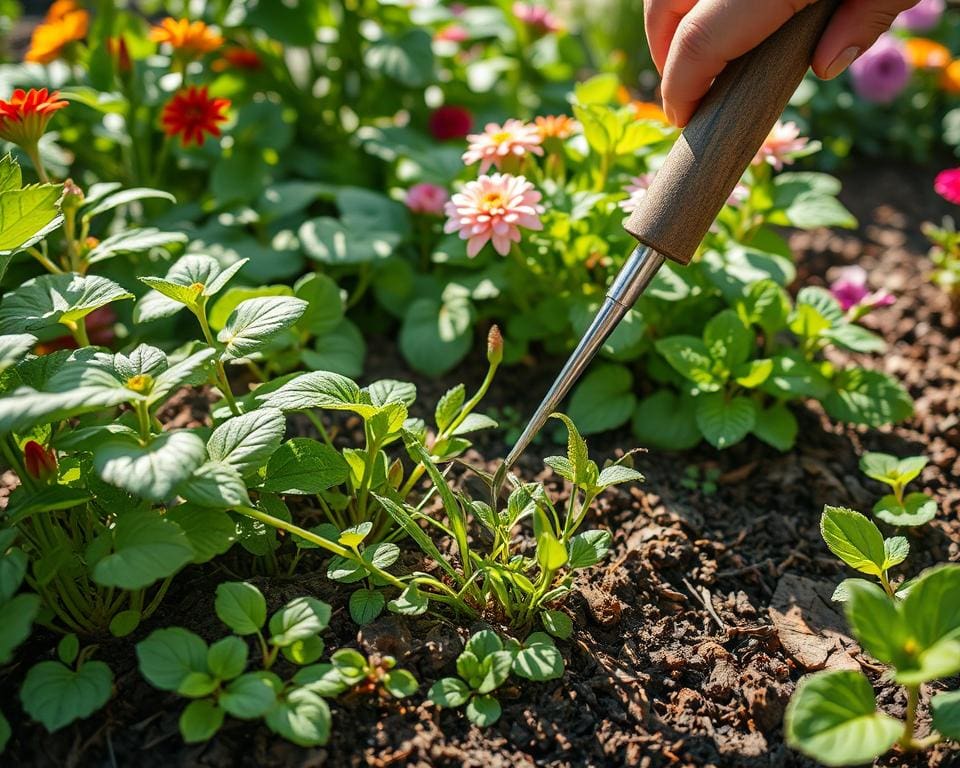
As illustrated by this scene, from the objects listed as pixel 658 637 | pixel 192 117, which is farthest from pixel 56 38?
pixel 658 637

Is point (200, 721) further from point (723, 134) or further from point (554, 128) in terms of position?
point (554, 128)

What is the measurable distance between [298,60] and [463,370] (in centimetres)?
141

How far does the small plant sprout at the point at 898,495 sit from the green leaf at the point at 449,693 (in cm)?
76

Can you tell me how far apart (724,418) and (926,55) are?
6.00ft

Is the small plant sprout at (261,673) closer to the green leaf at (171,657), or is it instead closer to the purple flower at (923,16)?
the green leaf at (171,657)

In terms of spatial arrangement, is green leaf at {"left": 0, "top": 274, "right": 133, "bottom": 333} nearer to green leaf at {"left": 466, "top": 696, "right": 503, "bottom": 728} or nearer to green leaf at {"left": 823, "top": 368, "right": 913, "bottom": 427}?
green leaf at {"left": 466, "top": 696, "right": 503, "bottom": 728}

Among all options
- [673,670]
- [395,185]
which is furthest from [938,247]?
[673,670]

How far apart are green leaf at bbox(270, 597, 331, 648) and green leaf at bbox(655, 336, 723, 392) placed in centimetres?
79

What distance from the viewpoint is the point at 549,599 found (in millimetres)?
1240

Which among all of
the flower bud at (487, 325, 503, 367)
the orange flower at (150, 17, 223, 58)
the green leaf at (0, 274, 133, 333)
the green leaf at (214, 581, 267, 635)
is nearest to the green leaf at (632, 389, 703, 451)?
the flower bud at (487, 325, 503, 367)

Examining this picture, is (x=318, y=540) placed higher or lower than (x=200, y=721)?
higher

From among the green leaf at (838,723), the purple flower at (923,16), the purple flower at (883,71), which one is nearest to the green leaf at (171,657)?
the green leaf at (838,723)

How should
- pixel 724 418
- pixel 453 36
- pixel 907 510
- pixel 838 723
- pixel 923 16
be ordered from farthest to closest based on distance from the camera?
pixel 923 16 < pixel 453 36 < pixel 724 418 < pixel 907 510 < pixel 838 723

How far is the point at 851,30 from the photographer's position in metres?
1.12
